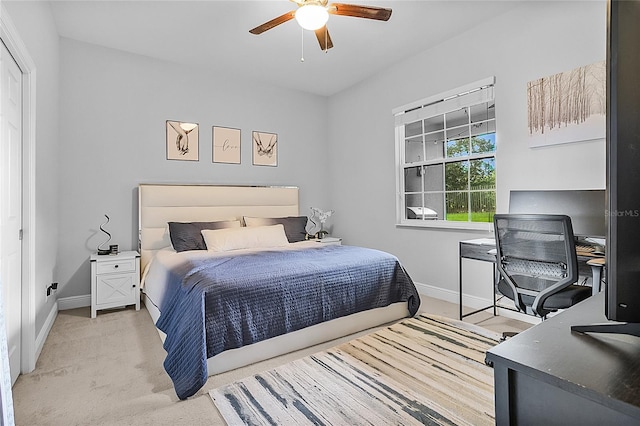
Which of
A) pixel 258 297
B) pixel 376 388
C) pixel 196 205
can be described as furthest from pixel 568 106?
pixel 196 205

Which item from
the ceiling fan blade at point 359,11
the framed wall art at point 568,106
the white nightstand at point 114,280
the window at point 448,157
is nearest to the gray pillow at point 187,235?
the white nightstand at point 114,280

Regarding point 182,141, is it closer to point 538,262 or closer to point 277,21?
point 277,21

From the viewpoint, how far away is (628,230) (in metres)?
0.62

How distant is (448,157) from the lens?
12.6 feet

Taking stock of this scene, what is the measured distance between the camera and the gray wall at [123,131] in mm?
3627

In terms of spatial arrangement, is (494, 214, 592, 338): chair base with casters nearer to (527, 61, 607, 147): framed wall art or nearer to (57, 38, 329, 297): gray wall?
(527, 61, 607, 147): framed wall art

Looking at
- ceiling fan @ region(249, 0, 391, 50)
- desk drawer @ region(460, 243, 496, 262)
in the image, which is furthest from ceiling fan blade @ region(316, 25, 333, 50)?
desk drawer @ region(460, 243, 496, 262)

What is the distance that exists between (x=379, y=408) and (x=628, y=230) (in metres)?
1.62

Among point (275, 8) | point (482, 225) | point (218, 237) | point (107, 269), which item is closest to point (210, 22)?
point (275, 8)

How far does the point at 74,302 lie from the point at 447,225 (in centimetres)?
414

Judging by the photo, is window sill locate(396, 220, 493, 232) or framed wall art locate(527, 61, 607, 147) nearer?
framed wall art locate(527, 61, 607, 147)

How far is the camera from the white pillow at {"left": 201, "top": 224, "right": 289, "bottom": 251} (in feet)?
11.7

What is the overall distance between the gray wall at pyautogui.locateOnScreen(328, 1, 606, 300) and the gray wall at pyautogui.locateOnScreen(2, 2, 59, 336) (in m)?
3.51

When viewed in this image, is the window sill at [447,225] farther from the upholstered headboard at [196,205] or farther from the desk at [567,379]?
the desk at [567,379]
